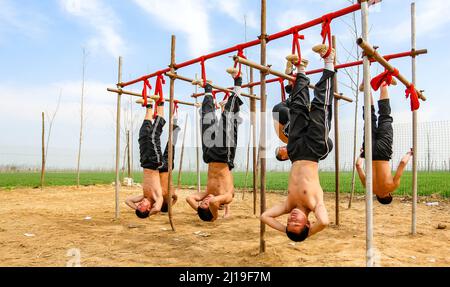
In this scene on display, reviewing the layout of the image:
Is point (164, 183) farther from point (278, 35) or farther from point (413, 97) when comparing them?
point (413, 97)

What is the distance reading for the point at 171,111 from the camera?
6383mm

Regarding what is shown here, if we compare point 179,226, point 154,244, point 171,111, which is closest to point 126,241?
point 154,244

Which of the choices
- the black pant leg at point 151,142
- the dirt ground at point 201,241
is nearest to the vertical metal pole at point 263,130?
the dirt ground at point 201,241

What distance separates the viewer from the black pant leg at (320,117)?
4.18 m

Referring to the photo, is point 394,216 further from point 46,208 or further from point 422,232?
point 46,208

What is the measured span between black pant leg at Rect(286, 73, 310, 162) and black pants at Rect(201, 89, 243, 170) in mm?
1710

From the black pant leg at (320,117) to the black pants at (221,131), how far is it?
1909mm

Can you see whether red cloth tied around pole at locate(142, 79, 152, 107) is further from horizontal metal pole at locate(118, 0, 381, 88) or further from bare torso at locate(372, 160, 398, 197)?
bare torso at locate(372, 160, 398, 197)

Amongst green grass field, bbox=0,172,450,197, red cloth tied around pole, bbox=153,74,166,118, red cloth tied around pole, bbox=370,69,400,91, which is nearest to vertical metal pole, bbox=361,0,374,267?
red cloth tied around pole, bbox=370,69,400,91

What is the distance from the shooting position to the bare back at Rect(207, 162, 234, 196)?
599cm

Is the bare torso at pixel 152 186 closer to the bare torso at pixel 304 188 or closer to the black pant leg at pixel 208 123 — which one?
the black pant leg at pixel 208 123

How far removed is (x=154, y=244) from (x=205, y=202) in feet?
3.54

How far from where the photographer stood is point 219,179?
600 cm

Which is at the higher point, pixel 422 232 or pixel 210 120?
pixel 210 120
